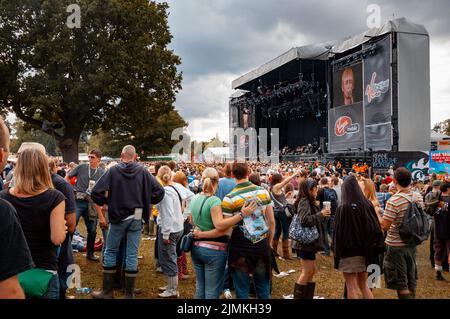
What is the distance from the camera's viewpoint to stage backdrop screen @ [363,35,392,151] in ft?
55.6

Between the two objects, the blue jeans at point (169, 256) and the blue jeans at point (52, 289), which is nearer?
the blue jeans at point (52, 289)

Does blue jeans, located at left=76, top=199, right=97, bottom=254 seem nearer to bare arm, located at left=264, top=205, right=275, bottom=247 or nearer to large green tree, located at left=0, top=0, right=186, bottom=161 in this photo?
bare arm, located at left=264, top=205, right=275, bottom=247

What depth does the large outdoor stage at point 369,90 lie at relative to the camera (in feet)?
54.3

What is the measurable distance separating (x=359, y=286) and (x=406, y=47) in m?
15.5

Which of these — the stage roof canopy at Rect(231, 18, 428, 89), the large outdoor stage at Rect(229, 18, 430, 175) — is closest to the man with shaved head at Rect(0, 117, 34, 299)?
the large outdoor stage at Rect(229, 18, 430, 175)

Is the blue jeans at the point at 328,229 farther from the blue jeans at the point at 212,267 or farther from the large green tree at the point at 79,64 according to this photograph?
the large green tree at the point at 79,64

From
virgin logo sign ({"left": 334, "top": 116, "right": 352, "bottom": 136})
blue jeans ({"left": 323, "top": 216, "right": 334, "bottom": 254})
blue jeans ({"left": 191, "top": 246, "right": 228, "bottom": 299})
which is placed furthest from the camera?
virgin logo sign ({"left": 334, "top": 116, "right": 352, "bottom": 136})

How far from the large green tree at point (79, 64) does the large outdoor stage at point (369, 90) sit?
9351 millimetres

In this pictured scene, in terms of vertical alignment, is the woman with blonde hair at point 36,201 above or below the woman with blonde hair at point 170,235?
above

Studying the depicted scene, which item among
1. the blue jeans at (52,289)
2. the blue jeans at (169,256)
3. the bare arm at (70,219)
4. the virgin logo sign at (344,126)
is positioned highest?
the virgin logo sign at (344,126)

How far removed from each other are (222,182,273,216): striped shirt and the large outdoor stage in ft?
45.9

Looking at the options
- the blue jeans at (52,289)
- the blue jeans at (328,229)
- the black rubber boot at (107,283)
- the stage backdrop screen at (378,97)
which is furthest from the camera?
the stage backdrop screen at (378,97)

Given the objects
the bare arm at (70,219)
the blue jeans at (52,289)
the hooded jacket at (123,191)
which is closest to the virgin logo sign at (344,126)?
the hooded jacket at (123,191)

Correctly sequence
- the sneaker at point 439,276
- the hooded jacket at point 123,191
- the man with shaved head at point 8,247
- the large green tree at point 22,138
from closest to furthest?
the man with shaved head at point 8,247, the hooded jacket at point 123,191, the sneaker at point 439,276, the large green tree at point 22,138
